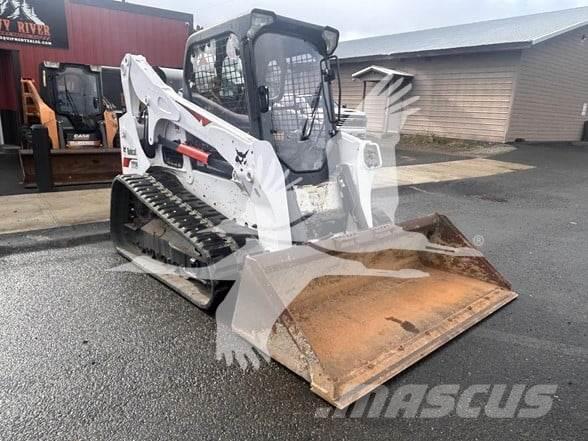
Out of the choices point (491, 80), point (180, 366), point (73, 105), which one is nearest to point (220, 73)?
point (180, 366)

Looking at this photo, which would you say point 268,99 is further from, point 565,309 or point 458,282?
point 565,309

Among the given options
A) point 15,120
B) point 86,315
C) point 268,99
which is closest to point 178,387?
point 86,315

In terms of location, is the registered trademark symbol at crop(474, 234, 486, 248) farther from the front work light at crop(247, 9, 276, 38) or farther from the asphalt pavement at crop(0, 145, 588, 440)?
the front work light at crop(247, 9, 276, 38)

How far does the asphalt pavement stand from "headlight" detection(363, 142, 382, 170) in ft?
5.65

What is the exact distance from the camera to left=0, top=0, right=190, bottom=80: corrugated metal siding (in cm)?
1390

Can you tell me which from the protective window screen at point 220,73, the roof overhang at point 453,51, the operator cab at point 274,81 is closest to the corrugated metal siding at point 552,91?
the roof overhang at point 453,51

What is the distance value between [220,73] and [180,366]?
2598 mm

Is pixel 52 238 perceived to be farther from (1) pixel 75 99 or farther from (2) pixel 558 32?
(2) pixel 558 32

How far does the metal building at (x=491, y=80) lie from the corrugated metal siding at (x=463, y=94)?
4 cm

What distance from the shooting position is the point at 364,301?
352cm

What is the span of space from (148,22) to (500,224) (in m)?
13.9

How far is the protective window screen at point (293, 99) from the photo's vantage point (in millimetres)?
3910

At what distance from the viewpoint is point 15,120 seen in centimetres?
1426

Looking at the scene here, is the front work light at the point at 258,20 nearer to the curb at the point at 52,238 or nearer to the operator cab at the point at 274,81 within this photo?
the operator cab at the point at 274,81
